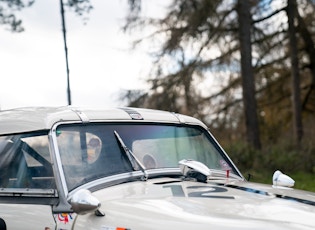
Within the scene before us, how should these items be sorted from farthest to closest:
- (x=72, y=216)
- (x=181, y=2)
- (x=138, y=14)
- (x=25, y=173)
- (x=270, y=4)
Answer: (x=270, y=4) → (x=181, y=2) → (x=138, y=14) → (x=25, y=173) → (x=72, y=216)

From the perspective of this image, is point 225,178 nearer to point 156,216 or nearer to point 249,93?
point 156,216

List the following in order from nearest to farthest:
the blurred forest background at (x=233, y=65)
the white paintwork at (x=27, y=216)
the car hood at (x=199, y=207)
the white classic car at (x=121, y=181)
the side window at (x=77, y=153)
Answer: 1. the car hood at (x=199, y=207)
2. the white classic car at (x=121, y=181)
3. the white paintwork at (x=27, y=216)
4. the side window at (x=77, y=153)
5. the blurred forest background at (x=233, y=65)

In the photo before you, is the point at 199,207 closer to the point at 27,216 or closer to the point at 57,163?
the point at 57,163

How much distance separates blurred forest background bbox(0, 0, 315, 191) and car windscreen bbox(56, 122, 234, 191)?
9.08m

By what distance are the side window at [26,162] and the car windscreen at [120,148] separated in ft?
0.56

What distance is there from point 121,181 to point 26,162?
809 mm

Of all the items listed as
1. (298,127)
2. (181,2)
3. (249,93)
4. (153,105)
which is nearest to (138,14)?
(181,2)

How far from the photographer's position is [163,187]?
3766 millimetres

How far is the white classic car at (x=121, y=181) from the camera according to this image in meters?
3.12

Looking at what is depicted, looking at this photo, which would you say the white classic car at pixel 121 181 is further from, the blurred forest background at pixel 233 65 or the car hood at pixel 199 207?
the blurred forest background at pixel 233 65

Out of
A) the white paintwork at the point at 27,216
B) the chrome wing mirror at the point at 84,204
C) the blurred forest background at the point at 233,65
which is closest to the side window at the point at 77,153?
the white paintwork at the point at 27,216

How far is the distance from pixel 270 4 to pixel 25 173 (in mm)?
15592

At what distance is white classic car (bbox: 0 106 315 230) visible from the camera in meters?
3.12

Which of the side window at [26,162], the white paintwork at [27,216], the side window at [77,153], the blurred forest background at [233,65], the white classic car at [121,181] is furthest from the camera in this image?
the blurred forest background at [233,65]
